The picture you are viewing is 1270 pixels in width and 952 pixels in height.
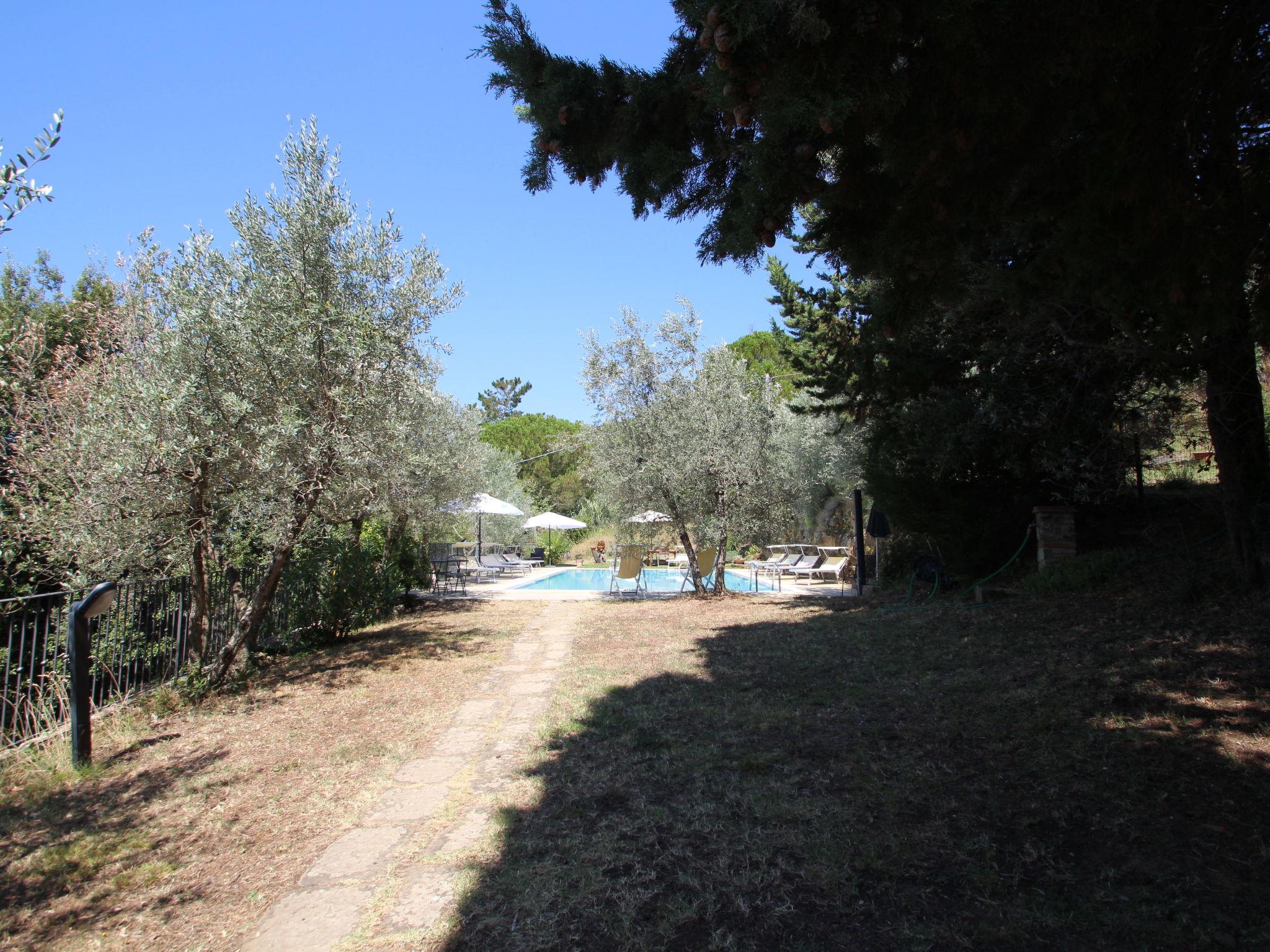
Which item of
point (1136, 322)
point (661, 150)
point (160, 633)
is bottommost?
point (160, 633)

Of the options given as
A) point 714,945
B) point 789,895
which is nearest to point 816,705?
point 789,895

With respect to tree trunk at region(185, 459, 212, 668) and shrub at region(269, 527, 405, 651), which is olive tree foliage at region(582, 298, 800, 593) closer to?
shrub at region(269, 527, 405, 651)

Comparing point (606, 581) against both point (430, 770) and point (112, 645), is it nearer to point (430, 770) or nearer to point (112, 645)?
point (112, 645)

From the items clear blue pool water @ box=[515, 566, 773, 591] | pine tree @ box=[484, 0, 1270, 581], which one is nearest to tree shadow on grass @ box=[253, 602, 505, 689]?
pine tree @ box=[484, 0, 1270, 581]

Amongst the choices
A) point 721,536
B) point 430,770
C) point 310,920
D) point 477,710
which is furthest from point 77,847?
point 721,536

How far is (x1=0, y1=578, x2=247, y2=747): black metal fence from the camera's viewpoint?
5.14 metres

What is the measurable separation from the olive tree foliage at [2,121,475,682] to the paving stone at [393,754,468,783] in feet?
8.65

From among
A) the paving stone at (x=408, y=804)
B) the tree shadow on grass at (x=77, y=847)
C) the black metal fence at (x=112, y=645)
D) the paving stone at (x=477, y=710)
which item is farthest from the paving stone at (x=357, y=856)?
the black metal fence at (x=112, y=645)

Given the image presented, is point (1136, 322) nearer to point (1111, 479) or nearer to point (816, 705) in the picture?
point (1111, 479)

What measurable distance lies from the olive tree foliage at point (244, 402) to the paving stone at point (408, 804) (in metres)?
2.93

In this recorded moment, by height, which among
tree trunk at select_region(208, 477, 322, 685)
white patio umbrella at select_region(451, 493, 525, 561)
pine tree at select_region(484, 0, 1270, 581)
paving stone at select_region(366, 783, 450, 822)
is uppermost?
pine tree at select_region(484, 0, 1270, 581)

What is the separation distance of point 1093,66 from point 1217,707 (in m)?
3.26

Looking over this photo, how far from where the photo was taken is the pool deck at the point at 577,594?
12367 millimetres

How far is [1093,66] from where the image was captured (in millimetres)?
2861
